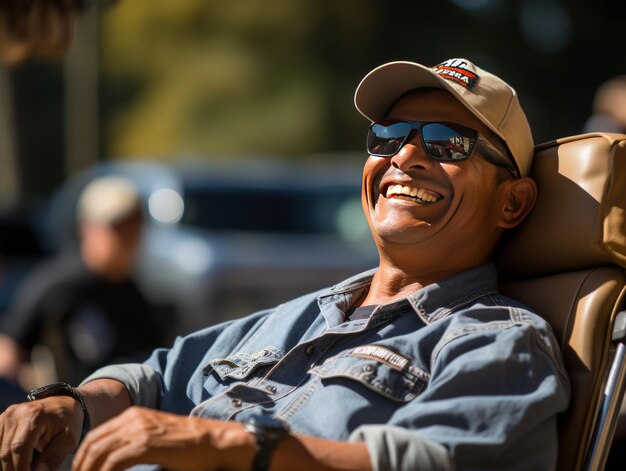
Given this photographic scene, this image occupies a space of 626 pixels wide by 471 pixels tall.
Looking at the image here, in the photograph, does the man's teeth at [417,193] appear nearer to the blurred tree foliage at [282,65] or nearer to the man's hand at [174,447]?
the man's hand at [174,447]

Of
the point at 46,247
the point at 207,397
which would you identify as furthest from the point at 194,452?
the point at 46,247

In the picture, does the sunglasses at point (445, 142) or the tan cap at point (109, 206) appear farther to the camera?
the tan cap at point (109, 206)

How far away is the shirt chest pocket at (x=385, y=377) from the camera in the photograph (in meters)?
2.87

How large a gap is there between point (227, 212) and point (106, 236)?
133 inches

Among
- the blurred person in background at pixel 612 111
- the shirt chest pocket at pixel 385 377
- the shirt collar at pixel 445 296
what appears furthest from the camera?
the blurred person in background at pixel 612 111

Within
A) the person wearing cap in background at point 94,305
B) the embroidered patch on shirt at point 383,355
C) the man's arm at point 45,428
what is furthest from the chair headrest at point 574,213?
the person wearing cap in background at point 94,305

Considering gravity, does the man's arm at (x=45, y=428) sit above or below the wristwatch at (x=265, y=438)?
below

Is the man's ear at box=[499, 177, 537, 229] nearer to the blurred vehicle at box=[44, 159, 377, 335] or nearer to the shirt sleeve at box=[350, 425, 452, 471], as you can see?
the shirt sleeve at box=[350, 425, 452, 471]

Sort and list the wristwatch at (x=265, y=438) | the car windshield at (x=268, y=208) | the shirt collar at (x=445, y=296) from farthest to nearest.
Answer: the car windshield at (x=268, y=208) < the shirt collar at (x=445, y=296) < the wristwatch at (x=265, y=438)

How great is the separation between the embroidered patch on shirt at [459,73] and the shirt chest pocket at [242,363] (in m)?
0.91

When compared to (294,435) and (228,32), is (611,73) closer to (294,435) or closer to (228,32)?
(228,32)

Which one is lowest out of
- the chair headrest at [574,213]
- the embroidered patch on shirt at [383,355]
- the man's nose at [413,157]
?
the embroidered patch on shirt at [383,355]

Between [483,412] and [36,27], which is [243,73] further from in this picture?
[483,412]

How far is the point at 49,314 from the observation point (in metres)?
6.25
